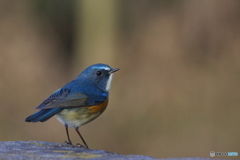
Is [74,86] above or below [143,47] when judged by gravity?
above

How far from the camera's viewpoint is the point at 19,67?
599 inches

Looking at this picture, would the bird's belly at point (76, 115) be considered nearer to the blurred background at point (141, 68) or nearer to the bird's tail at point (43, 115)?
the bird's tail at point (43, 115)

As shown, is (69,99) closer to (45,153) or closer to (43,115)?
(43,115)

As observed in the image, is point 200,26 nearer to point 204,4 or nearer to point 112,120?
point 204,4

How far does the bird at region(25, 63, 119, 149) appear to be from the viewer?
629cm

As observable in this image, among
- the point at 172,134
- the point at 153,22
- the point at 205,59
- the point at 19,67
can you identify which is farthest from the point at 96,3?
the point at 172,134

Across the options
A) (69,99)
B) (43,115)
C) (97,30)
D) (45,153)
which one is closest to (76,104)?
(69,99)

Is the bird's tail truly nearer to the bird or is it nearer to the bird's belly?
the bird

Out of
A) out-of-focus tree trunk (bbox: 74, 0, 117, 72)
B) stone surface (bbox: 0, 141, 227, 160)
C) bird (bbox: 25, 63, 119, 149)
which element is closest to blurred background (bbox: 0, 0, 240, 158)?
out-of-focus tree trunk (bbox: 74, 0, 117, 72)

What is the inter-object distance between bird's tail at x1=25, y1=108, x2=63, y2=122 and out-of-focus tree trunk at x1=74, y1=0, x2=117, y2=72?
912 centimetres

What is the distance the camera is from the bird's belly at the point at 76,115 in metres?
6.48

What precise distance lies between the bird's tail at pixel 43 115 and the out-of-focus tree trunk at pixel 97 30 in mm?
9115

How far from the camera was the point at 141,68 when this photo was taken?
14148 mm

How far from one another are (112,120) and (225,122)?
3.08 meters
